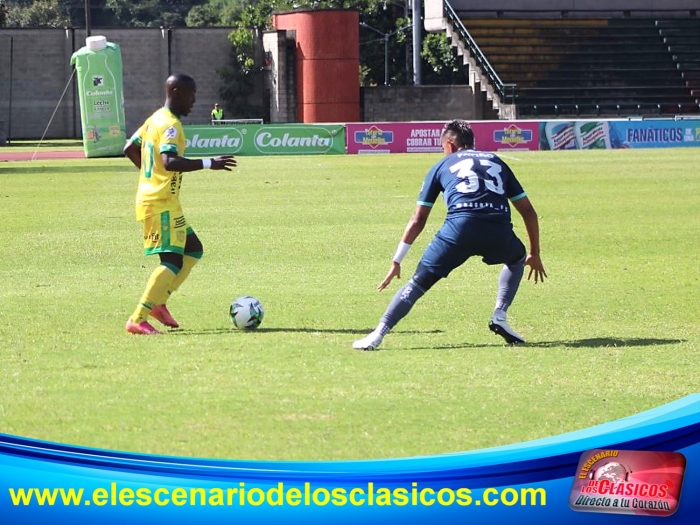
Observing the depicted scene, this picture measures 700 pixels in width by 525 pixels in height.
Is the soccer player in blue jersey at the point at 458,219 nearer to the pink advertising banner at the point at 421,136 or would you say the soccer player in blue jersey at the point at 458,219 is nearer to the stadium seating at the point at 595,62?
the pink advertising banner at the point at 421,136

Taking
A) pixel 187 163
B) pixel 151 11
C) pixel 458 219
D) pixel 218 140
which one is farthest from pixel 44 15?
pixel 458 219

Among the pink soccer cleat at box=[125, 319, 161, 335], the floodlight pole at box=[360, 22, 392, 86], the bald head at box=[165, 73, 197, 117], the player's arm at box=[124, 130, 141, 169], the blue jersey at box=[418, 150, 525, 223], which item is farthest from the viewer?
the floodlight pole at box=[360, 22, 392, 86]

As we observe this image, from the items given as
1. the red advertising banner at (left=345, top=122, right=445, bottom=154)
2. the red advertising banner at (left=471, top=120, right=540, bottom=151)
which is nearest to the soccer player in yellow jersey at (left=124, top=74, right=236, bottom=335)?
the red advertising banner at (left=345, top=122, right=445, bottom=154)

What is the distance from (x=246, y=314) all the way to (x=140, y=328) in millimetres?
901

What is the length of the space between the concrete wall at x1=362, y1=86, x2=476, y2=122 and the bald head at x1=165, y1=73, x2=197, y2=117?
165ft

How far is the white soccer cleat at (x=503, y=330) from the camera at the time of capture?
9.72m

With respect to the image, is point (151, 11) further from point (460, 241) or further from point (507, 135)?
point (460, 241)

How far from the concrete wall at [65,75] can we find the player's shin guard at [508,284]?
56.0m

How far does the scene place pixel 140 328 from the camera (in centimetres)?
1019

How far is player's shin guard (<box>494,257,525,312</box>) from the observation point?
384 inches

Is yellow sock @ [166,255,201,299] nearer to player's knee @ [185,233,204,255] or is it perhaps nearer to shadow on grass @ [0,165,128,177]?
player's knee @ [185,233,204,255]

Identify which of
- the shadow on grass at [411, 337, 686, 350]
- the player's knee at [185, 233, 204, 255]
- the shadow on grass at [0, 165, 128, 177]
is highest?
the player's knee at [185, 233, 204, 255]

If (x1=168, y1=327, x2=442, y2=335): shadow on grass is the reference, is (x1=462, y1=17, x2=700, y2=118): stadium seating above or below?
above

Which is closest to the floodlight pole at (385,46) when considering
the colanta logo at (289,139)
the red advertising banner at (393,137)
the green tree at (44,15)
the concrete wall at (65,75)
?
the concrete wall at (65,75)
